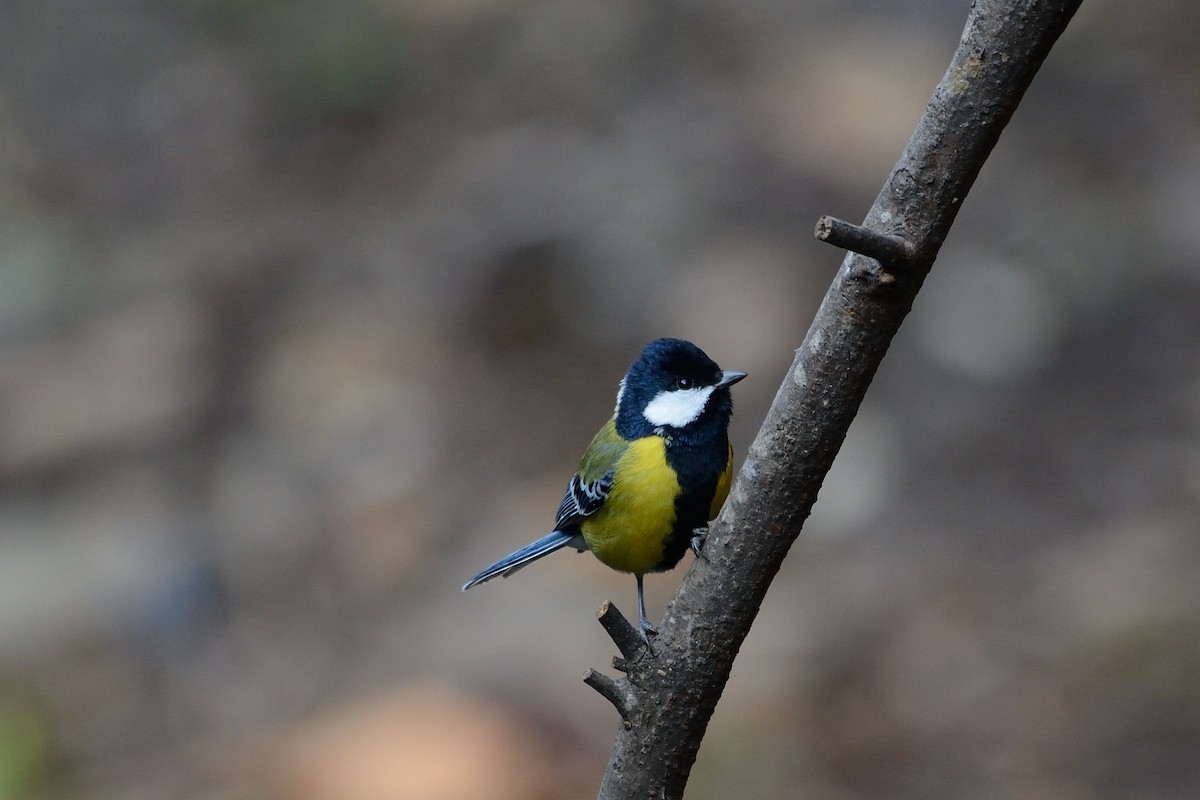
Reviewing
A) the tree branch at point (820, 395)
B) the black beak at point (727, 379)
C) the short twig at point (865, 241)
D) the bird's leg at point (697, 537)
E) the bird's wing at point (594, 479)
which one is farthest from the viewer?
the bird's wing at point (594, 479)

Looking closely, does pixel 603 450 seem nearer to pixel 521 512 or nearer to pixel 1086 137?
pixel 521 512

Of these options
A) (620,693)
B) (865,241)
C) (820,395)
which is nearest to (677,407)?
(620,693)

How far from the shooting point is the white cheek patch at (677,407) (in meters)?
3.52

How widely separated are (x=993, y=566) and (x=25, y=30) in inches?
436

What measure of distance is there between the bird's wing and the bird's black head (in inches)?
5.1

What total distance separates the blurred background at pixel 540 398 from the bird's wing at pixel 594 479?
8.72 feet

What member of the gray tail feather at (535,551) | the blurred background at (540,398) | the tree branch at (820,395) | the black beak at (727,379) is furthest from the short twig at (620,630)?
the blurred background at (540,398)

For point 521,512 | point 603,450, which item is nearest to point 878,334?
point 603,450

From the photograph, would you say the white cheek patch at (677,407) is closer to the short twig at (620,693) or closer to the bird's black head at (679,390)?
the bird's black head at (679,390)

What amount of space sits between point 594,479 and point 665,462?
35 cm

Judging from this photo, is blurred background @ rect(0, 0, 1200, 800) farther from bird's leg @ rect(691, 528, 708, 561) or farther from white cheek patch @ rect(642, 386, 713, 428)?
white cheek patch @ rect(642, 386, 713, 428)

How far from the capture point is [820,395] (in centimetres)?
223

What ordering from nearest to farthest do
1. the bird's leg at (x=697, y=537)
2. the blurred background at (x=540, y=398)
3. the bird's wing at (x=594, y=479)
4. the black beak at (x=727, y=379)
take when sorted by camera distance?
the bird's leg at (x=697, y=537), the black beak at (x=727, y=379), the bird's wing at (x=594, y=479), the blurred background at (x=540, y=398)

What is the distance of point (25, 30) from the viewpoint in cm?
1215
